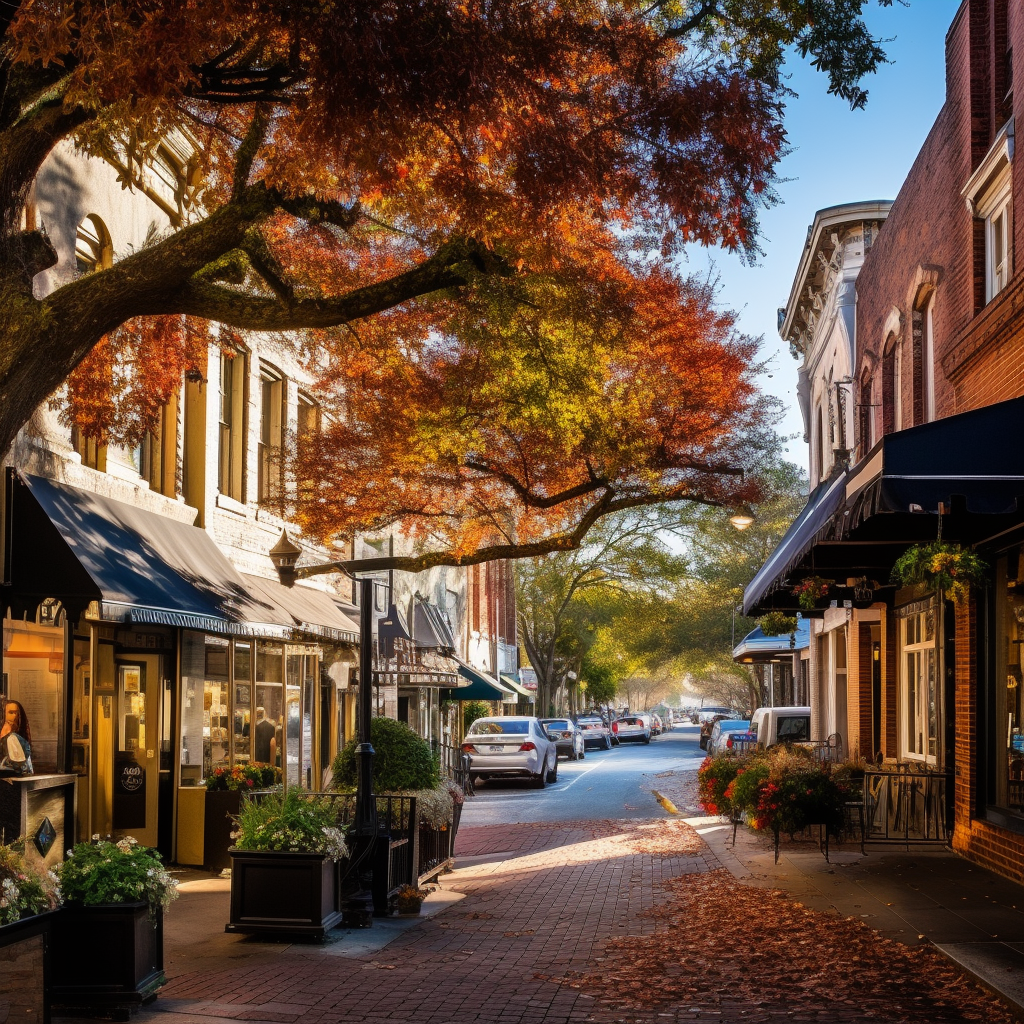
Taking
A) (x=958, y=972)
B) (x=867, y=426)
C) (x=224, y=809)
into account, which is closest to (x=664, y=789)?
(x=867, y=426)

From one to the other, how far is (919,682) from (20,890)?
529 inches

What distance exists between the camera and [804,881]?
12938 millimetres

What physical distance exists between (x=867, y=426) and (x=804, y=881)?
963 cm

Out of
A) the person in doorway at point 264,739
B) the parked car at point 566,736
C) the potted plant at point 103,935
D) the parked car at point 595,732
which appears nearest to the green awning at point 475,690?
the parked car at point 566,736

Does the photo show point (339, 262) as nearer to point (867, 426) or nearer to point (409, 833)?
point (409, 833)

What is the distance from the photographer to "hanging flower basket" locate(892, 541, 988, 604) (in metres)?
11.1

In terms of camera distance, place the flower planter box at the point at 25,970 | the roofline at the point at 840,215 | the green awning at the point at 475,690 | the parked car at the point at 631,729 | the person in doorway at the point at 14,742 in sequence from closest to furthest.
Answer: the flower planter box at the point at 25,970 < the person in doorway at the point at 14,742 < the roofline at the point at 840,215 < the green awning at the point at 475,690 < the parked car at the point at 631,729

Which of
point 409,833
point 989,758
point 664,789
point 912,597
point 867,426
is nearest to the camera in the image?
point 409,833

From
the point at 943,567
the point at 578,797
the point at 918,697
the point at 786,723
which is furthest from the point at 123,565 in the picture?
the point at 786,723

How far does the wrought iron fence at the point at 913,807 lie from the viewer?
14578 millimetres

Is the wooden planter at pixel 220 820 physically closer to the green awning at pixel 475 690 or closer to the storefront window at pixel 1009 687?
the storefront window at pixel 1009 687

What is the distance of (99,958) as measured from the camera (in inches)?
295

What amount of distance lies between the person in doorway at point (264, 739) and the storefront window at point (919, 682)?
895cm

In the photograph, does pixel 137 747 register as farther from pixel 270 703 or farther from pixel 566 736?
pixel 566 736
